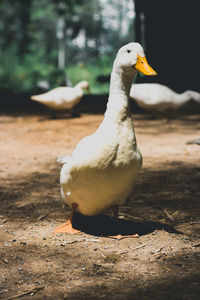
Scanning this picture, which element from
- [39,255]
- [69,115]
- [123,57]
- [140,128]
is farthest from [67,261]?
[69,115]

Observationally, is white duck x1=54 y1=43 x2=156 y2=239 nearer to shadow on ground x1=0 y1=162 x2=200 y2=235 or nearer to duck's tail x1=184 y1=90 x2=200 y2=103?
shadow on ground x1=0 y1=162 x2=200 y2=235

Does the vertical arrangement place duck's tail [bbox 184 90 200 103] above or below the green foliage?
above

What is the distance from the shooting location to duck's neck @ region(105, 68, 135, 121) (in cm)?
291

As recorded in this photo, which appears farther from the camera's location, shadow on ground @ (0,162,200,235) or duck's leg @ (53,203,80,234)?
shadow on ground @ (0,162,200,235)

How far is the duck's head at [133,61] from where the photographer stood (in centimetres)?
278

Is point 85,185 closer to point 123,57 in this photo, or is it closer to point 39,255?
point 39,255

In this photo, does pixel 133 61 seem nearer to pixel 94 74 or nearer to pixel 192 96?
pixel 192 96

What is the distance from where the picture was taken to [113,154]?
2783mm

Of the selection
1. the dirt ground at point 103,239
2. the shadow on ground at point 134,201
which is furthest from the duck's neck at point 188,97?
the shadow on ground at point 134,201

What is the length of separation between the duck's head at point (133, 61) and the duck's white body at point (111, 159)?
0.4 inches

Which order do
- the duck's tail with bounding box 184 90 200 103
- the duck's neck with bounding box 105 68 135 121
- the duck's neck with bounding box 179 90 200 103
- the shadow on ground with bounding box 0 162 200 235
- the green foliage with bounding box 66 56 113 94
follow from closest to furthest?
the duck's neck with bounding box 105 68 135 121
the shadow on ground with bounding box 0 162 200 235
the duck's neck with bounding box 179 90 200 103
the duck's tail with bounding box 184 90 200 103
the green foliage with bounding box 66 56 113 94

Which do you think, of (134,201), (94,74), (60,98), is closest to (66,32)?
(94,74)

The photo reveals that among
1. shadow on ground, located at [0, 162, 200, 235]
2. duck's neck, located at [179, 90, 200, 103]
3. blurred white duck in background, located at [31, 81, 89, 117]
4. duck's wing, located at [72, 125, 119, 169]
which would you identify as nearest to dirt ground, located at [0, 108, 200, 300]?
shadow on ground, located at [0, 162, 200, 235]

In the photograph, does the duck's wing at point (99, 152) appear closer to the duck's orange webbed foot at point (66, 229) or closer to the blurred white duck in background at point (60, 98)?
the duck's orange webbed foot at point (66, 229)
